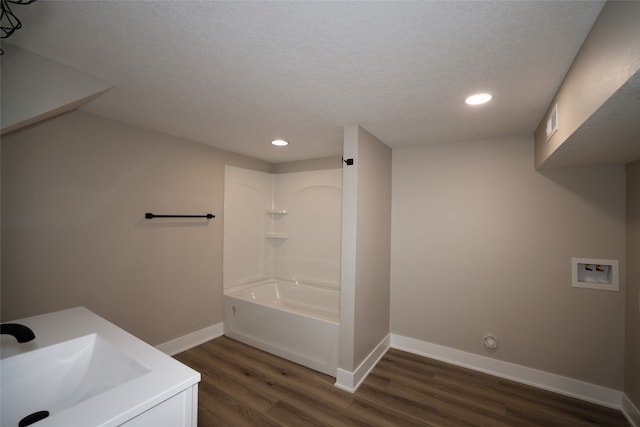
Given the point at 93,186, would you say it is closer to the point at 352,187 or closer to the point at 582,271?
the point at 352,187

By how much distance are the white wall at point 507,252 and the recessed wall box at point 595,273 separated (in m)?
0.04

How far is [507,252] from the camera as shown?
2609mm

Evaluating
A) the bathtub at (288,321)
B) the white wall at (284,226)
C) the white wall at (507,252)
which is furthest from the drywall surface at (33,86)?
the white wall at (507,252)

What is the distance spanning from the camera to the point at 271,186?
420 centimetres

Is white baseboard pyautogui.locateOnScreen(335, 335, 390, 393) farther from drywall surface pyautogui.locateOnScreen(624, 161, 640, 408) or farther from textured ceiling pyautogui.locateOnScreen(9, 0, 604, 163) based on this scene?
textured ceiling pyautogui.locateOnScreen(9, 0, 604, 163)

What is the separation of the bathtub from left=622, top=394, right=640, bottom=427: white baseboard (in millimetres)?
2188

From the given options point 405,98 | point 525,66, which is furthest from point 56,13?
point 525,66

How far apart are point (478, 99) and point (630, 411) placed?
101 inches

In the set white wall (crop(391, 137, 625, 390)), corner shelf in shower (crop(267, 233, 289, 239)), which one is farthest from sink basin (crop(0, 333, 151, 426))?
corner shelf in shower (crop(267, 233, 289, 239))

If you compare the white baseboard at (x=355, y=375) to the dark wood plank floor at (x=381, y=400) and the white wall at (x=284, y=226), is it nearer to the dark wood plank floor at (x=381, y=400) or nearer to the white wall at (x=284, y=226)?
the dark wood plank floor at (x=381, y=400)

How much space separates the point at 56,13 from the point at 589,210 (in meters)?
3.67

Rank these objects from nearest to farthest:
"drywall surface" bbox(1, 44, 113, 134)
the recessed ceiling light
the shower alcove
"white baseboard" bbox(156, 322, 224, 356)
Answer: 1. "drywall surface" bbox(1, 44, 113, 134)
2. the recessed ceiling light
3. "white baseboard" bbox(156, 322, 224, 356)
4. the shower alcove

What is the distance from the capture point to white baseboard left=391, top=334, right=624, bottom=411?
222 cm

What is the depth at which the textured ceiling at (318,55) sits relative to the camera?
112 cm
